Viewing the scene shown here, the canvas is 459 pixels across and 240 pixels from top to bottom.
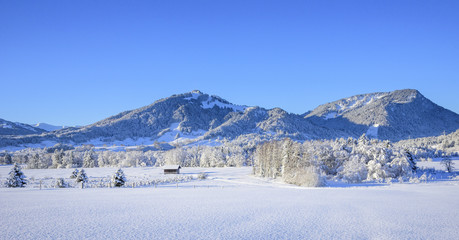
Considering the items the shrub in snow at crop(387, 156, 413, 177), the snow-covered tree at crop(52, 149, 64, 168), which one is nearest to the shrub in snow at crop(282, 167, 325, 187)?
the shrub in snow at crop(387, 156, 413, 177)

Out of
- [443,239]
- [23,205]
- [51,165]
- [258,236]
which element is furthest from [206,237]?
[51,165]

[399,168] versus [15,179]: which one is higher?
[399,168]

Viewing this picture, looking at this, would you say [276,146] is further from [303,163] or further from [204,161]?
[204,161]

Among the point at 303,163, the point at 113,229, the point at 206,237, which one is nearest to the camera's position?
the point at 206,237

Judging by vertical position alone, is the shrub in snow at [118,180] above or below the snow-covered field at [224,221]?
below

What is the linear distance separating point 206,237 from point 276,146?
2148 inches

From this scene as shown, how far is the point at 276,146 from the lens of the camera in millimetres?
64375

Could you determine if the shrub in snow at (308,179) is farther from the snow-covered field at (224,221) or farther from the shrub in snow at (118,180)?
the shrub in snow at (118,180)

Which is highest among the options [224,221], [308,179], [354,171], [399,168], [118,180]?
[224,221]

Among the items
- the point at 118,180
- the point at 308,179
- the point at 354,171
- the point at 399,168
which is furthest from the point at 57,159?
the point at 399,168

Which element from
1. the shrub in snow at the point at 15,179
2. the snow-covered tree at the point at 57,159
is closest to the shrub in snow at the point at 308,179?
the shrub in snow at the point at 15,179

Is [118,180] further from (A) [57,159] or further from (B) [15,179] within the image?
(A) [57,159]

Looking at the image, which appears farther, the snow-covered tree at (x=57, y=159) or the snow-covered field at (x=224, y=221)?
the snow-covered tree at (x=57, y=159)

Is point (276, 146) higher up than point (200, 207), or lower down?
higher up
